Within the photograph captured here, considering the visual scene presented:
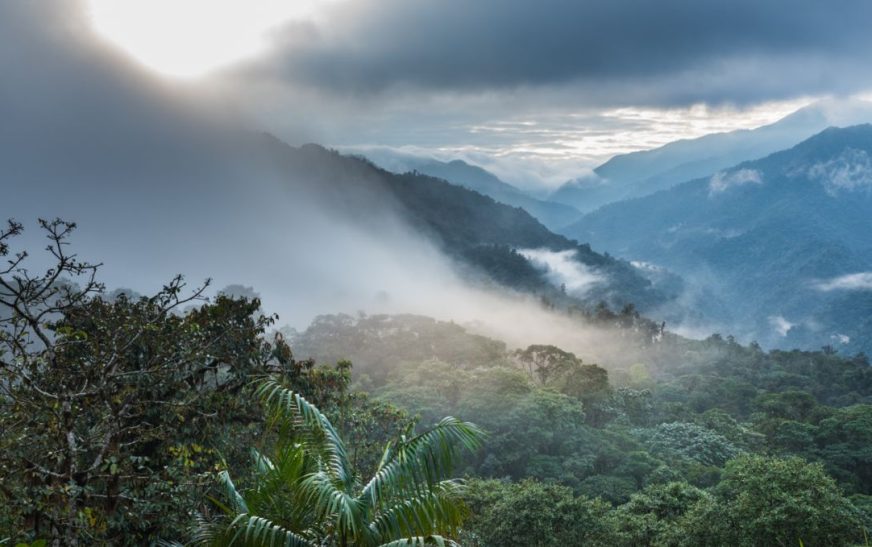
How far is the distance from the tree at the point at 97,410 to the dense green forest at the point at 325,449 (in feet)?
0.14

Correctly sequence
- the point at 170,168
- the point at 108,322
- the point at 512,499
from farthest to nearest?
1. the point at 170,168
2. the point at 512,499
3. the point at 108,322

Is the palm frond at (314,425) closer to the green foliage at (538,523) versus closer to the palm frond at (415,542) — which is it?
the palm frond at (415,542)

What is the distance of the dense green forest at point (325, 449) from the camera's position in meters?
6.31

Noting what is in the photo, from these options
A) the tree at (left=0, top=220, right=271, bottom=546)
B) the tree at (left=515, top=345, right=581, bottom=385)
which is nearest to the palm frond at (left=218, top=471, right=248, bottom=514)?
the tree at (left=0, top=220, right=271, bottom=546)

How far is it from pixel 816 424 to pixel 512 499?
120 ft

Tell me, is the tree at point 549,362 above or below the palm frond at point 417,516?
below

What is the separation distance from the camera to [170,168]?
165m

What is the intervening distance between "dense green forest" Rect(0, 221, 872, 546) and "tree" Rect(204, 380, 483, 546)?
0.02m

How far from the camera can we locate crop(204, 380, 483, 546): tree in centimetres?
600

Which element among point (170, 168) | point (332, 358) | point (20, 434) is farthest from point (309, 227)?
point (20, 434)

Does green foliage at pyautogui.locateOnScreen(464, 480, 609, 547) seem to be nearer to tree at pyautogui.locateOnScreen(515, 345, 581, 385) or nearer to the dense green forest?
the dense green forest

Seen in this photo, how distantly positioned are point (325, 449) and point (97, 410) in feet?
12.5

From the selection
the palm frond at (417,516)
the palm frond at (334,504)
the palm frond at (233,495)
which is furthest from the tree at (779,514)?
the palm frond at (233,495)

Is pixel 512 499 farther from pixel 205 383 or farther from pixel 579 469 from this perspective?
pixel 579 469
